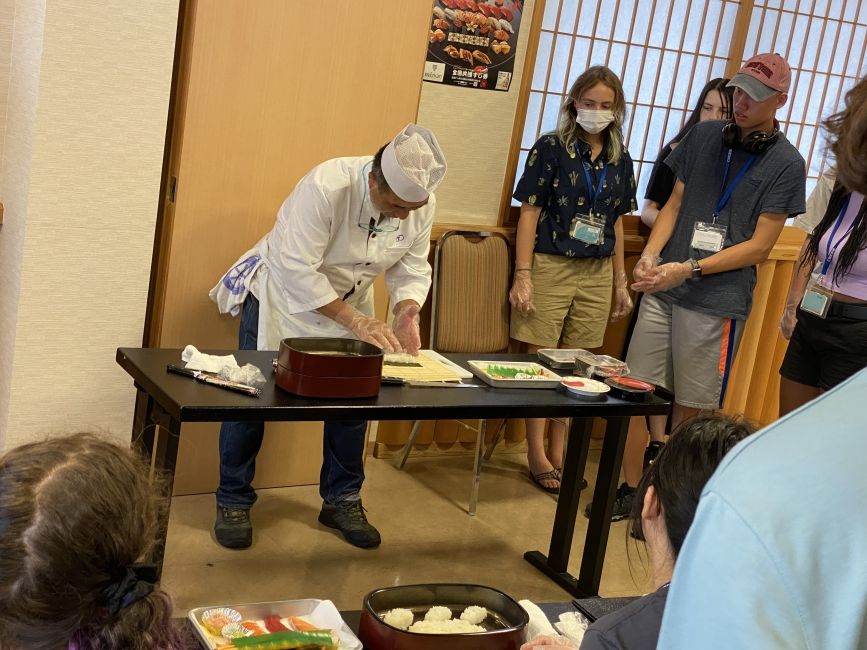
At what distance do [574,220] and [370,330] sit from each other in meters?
1.28

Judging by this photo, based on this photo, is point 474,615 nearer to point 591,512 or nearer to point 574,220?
point 591,512

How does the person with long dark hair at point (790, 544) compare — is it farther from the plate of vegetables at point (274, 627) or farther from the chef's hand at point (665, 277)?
the chef's hand at point (665, 277)

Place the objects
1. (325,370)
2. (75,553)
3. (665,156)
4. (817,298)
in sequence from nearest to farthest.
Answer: (75,553) → (325,370) → (817,298) → (665,156)

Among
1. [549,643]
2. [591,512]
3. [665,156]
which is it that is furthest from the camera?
[665,156]

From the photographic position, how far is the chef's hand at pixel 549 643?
1.67 m

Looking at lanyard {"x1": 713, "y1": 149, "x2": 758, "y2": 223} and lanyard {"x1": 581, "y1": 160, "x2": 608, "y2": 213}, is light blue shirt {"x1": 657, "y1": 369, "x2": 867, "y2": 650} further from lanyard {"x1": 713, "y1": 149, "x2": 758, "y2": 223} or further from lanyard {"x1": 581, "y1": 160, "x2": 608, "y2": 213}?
lanyard {"x1": 581, "y1": 160, "x2": 608, "y2": 213}

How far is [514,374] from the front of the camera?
113 inches

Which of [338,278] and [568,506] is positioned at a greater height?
[338,278]

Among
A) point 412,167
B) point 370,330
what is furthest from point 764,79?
point 370,330

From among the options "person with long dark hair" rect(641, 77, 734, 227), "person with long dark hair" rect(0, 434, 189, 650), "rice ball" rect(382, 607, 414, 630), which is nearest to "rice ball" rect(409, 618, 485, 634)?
"rice ball" rect(382, 607, 414, 630)

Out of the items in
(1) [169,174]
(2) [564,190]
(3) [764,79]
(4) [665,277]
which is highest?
(3) [764,79]

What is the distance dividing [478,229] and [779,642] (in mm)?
3442

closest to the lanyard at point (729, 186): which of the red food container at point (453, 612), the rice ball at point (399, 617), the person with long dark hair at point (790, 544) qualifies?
the red food container at point (453, 612)

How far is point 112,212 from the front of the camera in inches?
117
